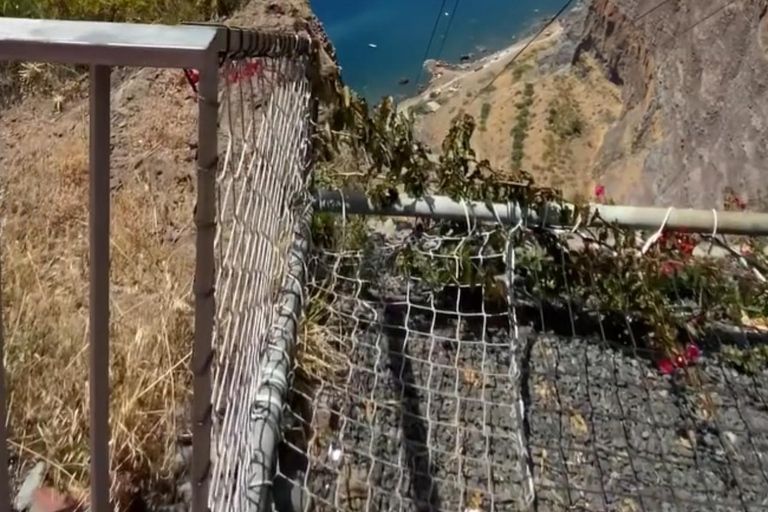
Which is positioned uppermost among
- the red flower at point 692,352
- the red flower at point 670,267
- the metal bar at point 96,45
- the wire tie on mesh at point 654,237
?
the metal bar at point 96,45

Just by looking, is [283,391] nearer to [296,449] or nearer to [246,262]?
[296,449]

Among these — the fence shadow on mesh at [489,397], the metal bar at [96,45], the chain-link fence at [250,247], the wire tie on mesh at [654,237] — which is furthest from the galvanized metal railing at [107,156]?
the wire tie on mesh at [654,237]

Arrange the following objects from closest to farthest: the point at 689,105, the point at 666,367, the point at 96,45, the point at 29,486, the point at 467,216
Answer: the point at 96,45, the point at 29,486, the point at 666,367, the point at 467,216, the point at 689,105

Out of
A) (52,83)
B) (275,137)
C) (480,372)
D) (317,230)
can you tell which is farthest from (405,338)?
(52,83)

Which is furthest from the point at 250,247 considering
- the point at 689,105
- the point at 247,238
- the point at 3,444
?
the point at 689,105

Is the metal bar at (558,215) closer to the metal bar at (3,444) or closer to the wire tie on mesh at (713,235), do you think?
the wire tie on mesh at (713,235)

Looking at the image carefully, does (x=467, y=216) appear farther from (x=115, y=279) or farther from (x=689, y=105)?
(x=689, y=105)

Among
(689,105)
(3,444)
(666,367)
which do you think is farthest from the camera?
(689,105)
